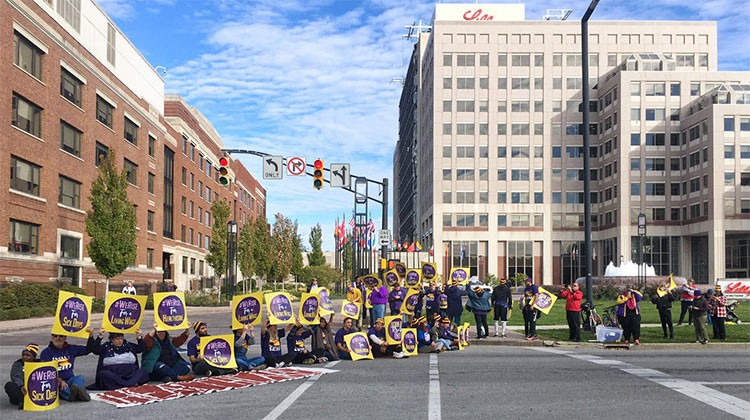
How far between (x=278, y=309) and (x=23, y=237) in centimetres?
2486

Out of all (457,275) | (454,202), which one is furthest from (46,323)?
(454,202)

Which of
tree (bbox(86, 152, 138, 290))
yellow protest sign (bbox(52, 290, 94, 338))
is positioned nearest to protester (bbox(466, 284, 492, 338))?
yellow protest sign (bbox(52, 290, 94, 338))

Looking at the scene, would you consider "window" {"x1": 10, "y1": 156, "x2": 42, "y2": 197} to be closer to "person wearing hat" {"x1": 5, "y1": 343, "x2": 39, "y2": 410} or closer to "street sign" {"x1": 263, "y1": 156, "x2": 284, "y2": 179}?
"street sign" {"x1": 263, "y1": 156, "x2": 284, "y2": 179}

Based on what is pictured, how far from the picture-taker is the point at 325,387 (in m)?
11.9

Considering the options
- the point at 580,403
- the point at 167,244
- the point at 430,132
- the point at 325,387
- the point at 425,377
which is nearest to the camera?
the point at 580,403

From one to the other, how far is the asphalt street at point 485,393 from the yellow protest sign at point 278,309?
5.59 feet

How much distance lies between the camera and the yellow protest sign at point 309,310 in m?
16.0

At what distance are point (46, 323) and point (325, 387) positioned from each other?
18903 millimetres

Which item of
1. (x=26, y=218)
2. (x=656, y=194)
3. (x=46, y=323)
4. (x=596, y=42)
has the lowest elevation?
(x=46, y=323)

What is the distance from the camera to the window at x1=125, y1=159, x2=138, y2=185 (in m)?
51.3

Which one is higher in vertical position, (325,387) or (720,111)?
(720,111)

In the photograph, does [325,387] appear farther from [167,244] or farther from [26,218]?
[167,244]

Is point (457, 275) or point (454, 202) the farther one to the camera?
point (454, 202)

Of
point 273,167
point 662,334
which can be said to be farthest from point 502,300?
point 273,167
